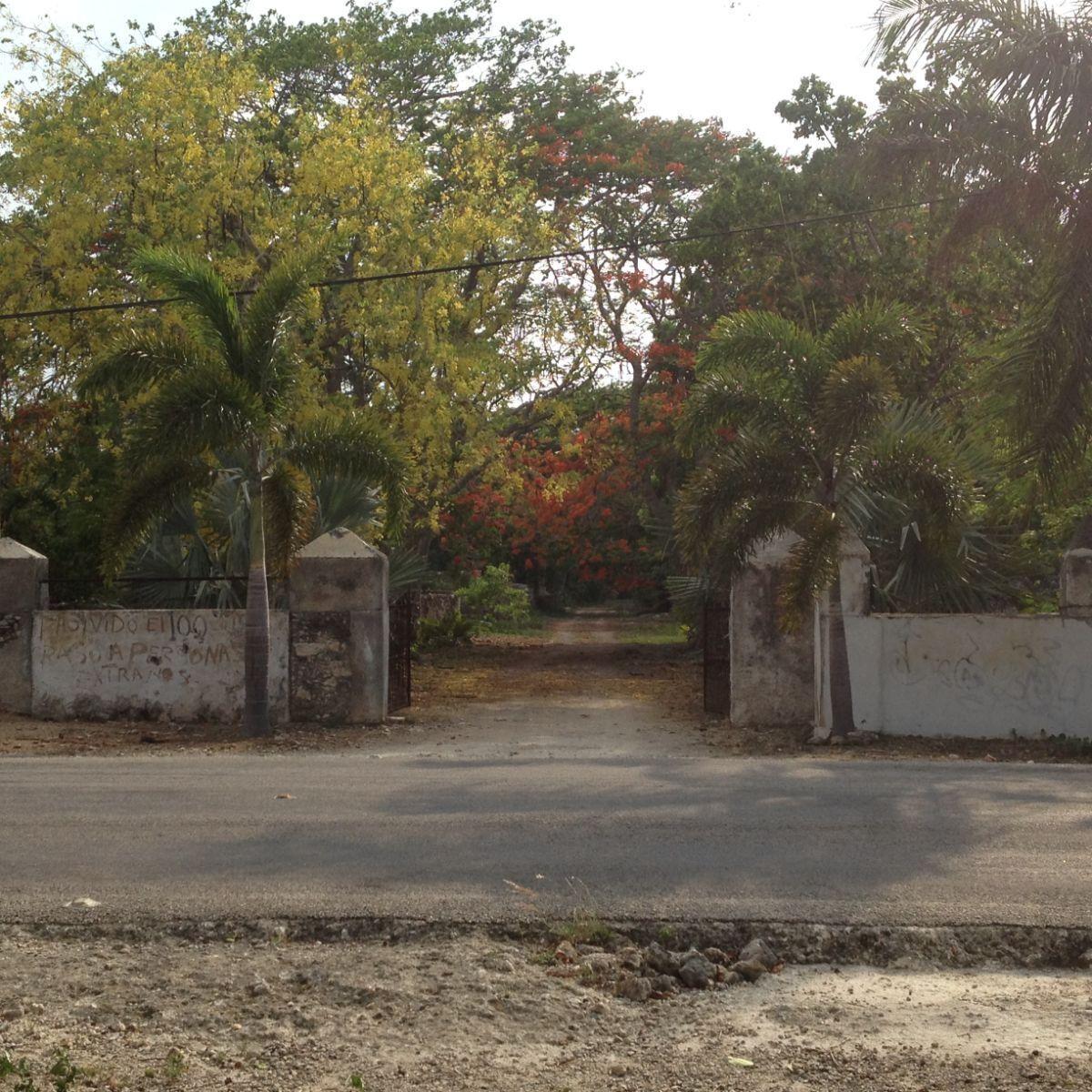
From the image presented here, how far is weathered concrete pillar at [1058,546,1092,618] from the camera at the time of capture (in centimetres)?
1543

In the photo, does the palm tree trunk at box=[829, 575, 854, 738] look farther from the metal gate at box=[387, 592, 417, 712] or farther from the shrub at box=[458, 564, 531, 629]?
the shrub at box=[458, 564, 531, 629]

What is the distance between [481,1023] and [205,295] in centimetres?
1102

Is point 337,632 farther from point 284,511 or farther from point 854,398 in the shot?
point 854,398

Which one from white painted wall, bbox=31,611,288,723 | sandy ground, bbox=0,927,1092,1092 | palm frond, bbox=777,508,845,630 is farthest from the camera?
white painted wall, bbox=31,611,288,723

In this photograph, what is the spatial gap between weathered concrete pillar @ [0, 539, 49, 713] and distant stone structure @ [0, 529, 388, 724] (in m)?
0.01

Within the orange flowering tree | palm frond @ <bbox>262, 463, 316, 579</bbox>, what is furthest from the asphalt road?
the orange flowering tree

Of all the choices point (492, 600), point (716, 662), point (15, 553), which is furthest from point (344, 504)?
point (492, 600)

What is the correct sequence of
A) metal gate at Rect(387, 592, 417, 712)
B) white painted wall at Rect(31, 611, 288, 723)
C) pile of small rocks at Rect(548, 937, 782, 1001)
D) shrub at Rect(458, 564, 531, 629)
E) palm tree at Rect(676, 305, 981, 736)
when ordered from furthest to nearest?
1. shrub at Rect(458, 564, 531, 629)
2. metal gate at Rect(387, 592, 417, 712)
3. white painted wall at Rect(31, 611, 288, 723)
4. palm tree at Rect(676, 305, 981, 736)
5. pile of small rocks at Rect(548, 937, 782, 1001)

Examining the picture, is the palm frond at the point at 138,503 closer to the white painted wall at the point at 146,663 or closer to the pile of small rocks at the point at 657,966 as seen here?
the white painted wall at the point at 146,663

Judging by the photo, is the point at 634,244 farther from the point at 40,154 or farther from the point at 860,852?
the point at 860,852

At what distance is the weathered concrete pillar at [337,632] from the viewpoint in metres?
16.6

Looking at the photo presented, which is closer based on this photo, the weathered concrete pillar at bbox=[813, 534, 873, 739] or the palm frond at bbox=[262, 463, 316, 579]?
the palm frond at bbox=[262, 463, 316, 579]

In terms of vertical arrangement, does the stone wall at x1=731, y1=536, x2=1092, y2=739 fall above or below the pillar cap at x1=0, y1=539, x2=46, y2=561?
below

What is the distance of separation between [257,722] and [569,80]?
1971 centimetres
